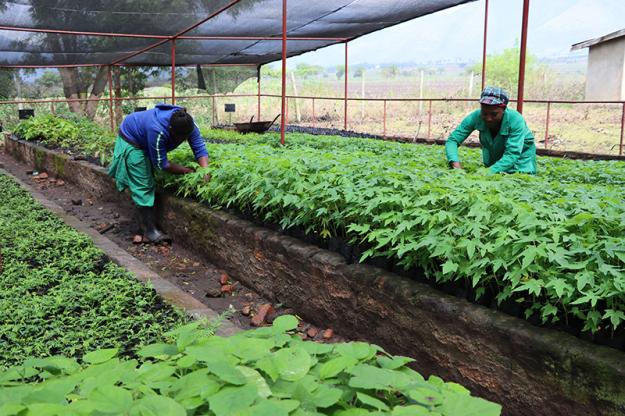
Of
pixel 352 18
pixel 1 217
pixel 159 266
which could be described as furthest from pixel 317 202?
pixel 352 18

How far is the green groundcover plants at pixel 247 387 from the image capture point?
4.28ft

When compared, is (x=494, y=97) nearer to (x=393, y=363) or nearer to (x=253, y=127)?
(x=393, y=363)

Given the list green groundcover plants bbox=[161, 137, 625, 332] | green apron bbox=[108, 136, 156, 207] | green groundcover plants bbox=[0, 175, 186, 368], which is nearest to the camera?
green groundcover plants bbox=[161, 137, 625, 332]

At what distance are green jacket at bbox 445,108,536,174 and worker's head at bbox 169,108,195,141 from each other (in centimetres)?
269

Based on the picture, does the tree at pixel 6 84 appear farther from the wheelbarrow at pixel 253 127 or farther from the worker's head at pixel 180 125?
the worker's head at pixel 180 125

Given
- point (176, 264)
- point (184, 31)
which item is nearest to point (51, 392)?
point (176, 264)

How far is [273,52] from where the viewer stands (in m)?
17.1

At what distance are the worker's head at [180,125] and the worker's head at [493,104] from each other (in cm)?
297

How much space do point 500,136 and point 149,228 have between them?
391 centimetres

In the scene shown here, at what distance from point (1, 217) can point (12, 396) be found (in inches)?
238

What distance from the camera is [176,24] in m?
11.4

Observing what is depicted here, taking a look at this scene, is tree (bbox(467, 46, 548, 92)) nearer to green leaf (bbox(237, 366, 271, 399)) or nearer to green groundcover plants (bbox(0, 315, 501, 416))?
green groundcover plants (bbox(0, 315, 501, 416))

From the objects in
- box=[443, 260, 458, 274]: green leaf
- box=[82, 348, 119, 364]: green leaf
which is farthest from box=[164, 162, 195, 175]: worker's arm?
box=[82, 348, 119, 364]: green leaf

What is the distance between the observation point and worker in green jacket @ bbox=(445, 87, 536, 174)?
5368mm
